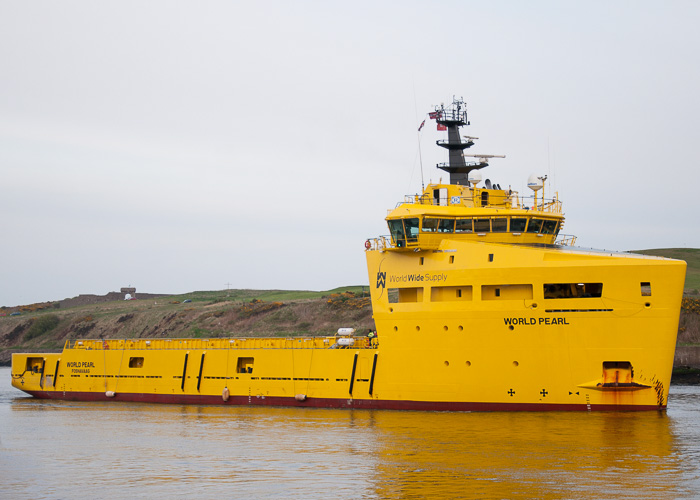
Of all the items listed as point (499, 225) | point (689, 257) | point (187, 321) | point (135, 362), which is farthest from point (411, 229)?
point (187, 321)

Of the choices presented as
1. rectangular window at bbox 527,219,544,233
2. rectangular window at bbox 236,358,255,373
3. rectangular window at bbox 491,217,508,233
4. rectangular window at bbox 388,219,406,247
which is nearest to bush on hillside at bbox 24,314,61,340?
rectangular window at bbox 236,358,255,373

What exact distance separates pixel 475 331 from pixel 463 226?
4239mm

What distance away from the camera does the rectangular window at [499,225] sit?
28.4m

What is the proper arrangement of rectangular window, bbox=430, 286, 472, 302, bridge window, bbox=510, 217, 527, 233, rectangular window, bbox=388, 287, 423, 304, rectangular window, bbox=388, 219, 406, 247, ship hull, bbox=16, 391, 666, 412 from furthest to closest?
1. rectangular window, bbox=388, 287, 423, 304
2. rectangular window, bbox=388, 219, 406, 247
3. bridge window, bbox=510, 217, 527, 233
4. rectangular window, bbox=430, 286, 472, 302
5. ship hull, bbox=16, 391, 666, 412

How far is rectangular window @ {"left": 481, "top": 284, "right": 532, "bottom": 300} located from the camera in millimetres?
26078

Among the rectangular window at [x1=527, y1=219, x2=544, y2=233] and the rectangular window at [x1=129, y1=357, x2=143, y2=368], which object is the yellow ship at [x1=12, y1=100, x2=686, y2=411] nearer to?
the rectangular window at [x1=527, y1=219, x2=544, y2=233]

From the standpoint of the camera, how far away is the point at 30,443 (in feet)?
81.0

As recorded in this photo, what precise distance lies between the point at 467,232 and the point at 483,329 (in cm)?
402

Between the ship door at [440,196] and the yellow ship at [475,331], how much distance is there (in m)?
0.09

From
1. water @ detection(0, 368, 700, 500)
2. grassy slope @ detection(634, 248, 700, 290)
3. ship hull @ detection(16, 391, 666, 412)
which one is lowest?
water @ detection(0, 368, 700, 500)

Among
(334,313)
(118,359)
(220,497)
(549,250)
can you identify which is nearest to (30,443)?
(220,497)

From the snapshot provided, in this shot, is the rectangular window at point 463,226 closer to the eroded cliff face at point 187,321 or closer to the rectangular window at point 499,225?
the rectangular window at point 499,225

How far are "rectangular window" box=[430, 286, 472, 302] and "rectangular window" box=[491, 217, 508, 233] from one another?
2584mm

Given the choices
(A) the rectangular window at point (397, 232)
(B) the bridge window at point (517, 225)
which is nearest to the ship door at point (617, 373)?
(B) the bridge window at point (517, 225)
